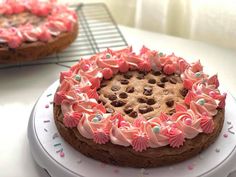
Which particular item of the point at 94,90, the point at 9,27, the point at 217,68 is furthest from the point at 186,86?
the point at 9,27

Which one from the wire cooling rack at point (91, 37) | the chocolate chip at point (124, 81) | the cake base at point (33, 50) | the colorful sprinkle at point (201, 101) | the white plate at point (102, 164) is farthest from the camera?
the wire cooling rack at point (91, 37)

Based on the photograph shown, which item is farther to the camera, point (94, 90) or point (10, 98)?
point (10, 98)

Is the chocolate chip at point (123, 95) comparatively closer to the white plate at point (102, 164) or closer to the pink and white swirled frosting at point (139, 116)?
the pink and white swirled frosting at point (139, 116)

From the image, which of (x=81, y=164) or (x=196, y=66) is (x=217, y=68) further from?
(x=81, y=164)

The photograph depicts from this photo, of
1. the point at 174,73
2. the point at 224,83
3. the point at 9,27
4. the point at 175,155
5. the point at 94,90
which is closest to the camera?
the point at 175,155

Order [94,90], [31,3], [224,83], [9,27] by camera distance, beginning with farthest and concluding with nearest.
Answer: [31,3], [9,27], [224,83], [94,90]

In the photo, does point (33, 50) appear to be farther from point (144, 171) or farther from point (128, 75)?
point (144, 171)

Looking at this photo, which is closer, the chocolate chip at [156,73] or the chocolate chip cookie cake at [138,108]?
the chocolate chip cookie cake at [138,108]

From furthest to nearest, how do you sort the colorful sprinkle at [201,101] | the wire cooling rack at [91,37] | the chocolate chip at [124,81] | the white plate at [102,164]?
the wire cooling rack at [91,37] → the chocolate chip at [124,81] → the colorful sprinkle at [201,101] → the white plate at [102,164]

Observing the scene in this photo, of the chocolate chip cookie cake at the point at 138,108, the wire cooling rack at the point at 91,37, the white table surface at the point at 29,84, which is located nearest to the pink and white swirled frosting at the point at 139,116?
the chocolate chip cookie cake at the point at 138,108
